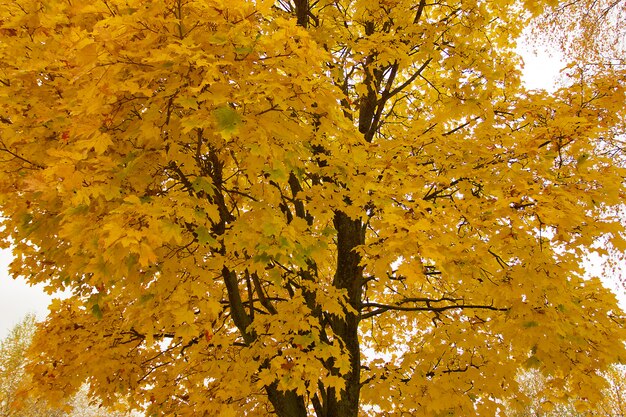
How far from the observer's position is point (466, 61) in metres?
5.39

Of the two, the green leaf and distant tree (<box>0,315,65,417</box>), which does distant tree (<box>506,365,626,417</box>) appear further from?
distant tree (<box>0,315,65,417</box>)

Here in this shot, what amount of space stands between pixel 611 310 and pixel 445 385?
202cm

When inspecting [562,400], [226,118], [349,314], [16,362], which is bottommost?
[562,400]

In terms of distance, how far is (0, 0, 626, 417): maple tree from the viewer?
294 cm

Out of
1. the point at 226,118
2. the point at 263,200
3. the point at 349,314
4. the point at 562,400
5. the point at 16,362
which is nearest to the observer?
the point at 226,118

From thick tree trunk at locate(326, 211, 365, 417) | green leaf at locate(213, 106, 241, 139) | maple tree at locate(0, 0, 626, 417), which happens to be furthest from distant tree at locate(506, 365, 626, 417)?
green leaf at locate(213, 106, 241, 139)

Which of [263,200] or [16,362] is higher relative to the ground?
[16,362]

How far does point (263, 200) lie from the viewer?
4.12m

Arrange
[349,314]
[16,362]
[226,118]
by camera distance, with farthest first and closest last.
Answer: [16,362], [349,314], [226,118]

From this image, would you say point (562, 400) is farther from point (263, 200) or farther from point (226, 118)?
point (226, 118)

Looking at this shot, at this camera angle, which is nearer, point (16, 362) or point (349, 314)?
point (349, 314)

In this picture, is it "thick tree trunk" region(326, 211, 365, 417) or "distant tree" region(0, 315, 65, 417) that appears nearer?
"thick tree trunk" region(326, 211, 365, 417)

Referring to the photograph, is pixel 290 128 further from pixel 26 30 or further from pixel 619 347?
pixel 619 347

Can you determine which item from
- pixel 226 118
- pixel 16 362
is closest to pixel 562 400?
pixel 226 118
